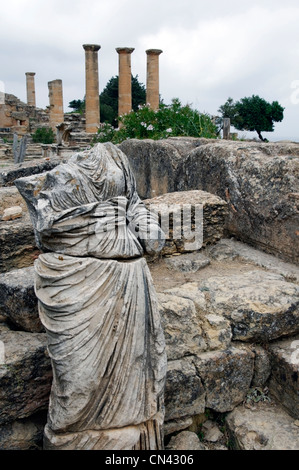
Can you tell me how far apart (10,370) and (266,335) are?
Result: 1820 mm

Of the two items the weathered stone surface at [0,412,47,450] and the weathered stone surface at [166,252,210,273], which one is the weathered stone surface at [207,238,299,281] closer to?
the weathered stone surface at [166,252,210,273]

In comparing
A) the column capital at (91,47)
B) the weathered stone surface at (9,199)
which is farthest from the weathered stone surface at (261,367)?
the column capital at (91,47)

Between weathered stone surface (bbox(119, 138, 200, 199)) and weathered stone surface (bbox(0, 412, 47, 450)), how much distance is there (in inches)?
134

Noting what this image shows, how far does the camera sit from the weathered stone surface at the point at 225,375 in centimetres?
325

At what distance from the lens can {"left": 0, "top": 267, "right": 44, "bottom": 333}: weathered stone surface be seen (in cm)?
312

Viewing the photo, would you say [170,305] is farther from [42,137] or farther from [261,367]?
[42,137]

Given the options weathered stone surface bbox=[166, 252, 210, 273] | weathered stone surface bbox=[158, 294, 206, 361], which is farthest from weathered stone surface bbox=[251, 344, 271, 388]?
weathered stone surface bbox=[166, 252, 210, 273]

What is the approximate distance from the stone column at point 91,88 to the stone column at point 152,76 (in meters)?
2.69

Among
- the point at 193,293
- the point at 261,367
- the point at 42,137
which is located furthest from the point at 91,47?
the point at 261,367

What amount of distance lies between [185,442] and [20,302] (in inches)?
57.5

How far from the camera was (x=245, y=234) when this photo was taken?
176 inches

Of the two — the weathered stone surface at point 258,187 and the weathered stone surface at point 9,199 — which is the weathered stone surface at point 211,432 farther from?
the weathered stone surface at point 9,199

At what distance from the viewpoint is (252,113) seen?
31797 mm
